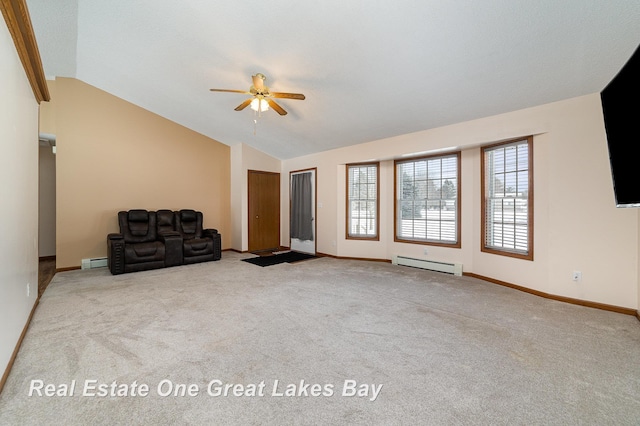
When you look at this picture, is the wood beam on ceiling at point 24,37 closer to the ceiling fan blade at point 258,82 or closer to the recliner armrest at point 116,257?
the ceiling fan blade at point 258,82

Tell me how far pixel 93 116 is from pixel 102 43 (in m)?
1.83

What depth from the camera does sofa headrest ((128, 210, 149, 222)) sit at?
16.1ft

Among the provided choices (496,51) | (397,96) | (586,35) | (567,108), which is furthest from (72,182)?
(567,108)

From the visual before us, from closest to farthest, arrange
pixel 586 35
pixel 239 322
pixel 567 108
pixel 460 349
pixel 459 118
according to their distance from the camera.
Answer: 1. pixel 460 349
2. pixel 586 35
3. pixel 239 322
4. pixel 567 108
5. pixel 459 118

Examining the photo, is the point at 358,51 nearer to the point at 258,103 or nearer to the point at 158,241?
the point at 258,103

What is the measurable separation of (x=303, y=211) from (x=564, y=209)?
478 cm

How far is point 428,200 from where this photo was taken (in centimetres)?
479

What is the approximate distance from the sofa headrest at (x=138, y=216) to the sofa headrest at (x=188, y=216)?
2.10 feet

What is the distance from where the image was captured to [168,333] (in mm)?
2311

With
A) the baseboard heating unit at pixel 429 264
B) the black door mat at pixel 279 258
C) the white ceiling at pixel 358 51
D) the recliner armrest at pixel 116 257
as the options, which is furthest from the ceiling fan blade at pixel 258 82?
the baseboard heating unit at pixel 429 264

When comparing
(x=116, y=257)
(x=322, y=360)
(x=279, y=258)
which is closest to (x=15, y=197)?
(x=116, y=257)

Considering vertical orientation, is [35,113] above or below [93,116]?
below

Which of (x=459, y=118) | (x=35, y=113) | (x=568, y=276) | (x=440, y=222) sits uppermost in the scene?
(x=459, y=118)

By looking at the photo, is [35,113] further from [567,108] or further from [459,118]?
[567,108]
